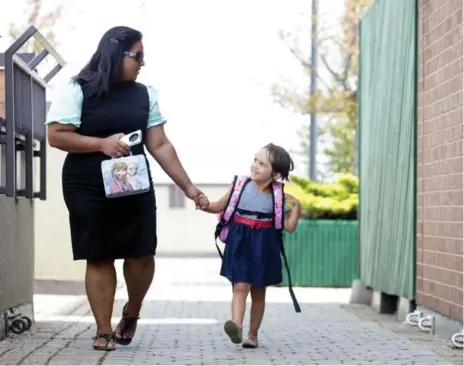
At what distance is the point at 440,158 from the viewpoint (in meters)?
10.0

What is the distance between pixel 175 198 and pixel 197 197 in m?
48.5

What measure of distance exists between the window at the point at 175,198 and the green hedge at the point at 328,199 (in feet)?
119

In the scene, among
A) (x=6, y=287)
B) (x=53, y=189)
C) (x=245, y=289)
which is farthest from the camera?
(x=53, y=189)

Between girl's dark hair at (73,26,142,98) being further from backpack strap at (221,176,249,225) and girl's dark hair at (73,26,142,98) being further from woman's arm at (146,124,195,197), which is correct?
backpack strap at (221,176,249,225)

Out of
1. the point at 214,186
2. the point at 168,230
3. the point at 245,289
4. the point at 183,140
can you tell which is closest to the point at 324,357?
the point at 245,289

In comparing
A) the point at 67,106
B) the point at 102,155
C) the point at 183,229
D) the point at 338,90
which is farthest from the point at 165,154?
the point at 183,229

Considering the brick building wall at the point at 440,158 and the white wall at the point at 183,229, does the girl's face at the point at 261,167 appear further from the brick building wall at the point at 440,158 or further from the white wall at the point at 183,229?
the white wall at the point at 183,229

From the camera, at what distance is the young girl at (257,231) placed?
873cm

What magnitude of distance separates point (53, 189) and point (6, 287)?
7.39m

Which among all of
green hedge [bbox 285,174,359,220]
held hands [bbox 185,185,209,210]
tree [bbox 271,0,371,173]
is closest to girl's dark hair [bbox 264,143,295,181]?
held hands [bbox 185,185,209,210]

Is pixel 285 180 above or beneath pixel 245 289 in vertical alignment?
above

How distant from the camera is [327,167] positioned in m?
50.8

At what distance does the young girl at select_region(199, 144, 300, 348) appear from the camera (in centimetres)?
873

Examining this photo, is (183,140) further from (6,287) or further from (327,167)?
(6,287)
